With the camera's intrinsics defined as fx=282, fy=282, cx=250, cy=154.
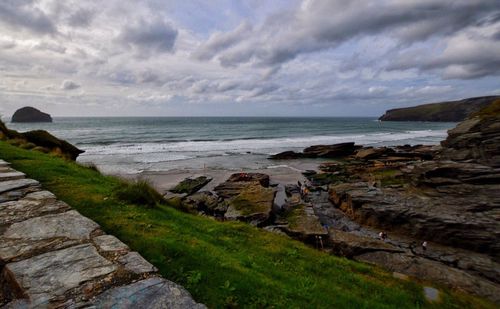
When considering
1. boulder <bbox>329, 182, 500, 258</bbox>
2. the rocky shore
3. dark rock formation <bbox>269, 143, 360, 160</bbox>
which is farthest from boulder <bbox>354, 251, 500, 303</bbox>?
dark rock formation <bbox>269, 143, 360, 160</bbox>

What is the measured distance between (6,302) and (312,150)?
4478cm

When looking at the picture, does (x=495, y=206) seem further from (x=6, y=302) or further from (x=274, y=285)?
(x=6, y=302)

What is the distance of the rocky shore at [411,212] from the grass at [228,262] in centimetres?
362

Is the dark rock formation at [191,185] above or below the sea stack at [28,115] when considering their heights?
below

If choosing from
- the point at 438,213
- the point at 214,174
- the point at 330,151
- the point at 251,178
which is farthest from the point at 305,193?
the point at 330,151

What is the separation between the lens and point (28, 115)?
514 ft

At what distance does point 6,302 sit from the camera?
2367 millimetres

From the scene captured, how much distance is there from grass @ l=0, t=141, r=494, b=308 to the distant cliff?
621 ft

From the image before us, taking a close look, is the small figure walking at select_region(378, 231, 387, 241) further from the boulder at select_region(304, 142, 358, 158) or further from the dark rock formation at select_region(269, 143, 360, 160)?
the boulder at select_region(304, 142, 358, 158)

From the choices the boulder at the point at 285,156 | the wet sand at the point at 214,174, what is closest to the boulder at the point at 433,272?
the wet sand at the point at 214,174

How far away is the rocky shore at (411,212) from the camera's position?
11539mm

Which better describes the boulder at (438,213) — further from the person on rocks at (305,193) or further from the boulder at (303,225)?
the boulder at (303,225)

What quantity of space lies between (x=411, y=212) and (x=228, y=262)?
1453cm

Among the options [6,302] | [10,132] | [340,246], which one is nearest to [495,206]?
[340,246]
